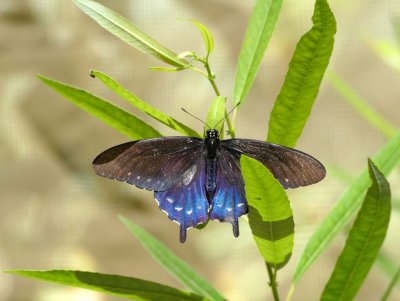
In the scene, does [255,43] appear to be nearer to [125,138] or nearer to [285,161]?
[285,161]

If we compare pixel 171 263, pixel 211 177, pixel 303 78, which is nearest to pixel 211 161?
pixel 211 177

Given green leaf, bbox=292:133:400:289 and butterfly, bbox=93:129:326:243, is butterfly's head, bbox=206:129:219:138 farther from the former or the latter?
green leaf, bbox=292:133:400:289

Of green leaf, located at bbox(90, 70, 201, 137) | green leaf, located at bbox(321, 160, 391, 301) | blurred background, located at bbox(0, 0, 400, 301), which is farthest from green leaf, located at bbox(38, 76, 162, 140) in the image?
blurred background, located at bbox(0, 0, 400, 301)

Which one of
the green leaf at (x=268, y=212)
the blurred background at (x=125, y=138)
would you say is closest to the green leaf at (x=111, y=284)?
the green leaf at (x=268, y=212)

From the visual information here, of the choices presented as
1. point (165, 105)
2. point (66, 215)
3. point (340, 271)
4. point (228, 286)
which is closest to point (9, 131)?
point (66, 215)

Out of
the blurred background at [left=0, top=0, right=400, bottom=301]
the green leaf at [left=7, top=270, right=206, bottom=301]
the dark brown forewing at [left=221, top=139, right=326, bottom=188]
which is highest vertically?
the dark brown forewing at [left=221, top=139, right=326, bottom=188]

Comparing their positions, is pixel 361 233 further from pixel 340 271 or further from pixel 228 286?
pixel 228 286

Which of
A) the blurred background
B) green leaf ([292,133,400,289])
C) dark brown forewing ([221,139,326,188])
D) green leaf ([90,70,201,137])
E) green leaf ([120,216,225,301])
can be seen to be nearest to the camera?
dark brown forewing ([221,139,326,188])
